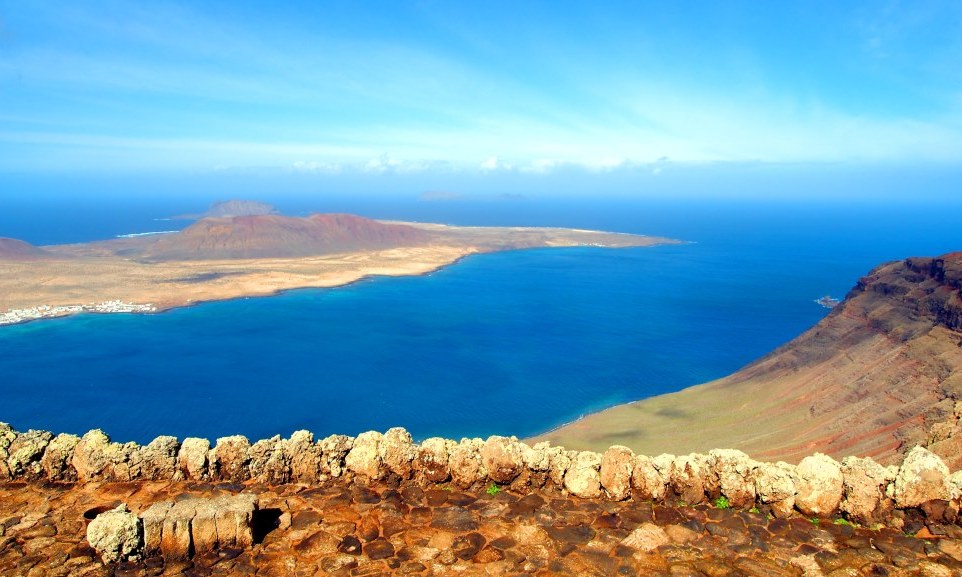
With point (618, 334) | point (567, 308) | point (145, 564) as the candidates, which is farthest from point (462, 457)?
point (567, 308)

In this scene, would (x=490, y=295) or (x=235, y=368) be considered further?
(x=490, y=295)

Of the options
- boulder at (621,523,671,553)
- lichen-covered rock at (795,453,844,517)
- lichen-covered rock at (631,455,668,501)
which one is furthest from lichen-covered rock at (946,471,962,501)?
boulder at (621,523,671,553)

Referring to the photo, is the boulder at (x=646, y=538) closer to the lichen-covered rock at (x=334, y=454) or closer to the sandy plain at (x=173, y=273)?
the lichen-covered rock at (x=334, y=454)

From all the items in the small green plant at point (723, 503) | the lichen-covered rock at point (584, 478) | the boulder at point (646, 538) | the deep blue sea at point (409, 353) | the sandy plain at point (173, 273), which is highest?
the lichen-covered rock at point (584, 478)

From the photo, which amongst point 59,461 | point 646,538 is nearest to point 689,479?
point 646,538

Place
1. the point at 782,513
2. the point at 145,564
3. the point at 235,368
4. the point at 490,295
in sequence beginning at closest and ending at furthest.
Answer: the point at 145,564
the point at 782,513
the point at 235,368
the point at 490,295

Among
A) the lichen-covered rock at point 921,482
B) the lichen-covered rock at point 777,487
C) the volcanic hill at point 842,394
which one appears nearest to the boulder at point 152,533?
the lichen-covered rock at point 777,487

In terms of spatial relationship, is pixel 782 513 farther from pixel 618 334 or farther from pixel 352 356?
pixel 618 334

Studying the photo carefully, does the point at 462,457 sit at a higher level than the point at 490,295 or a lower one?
higher
